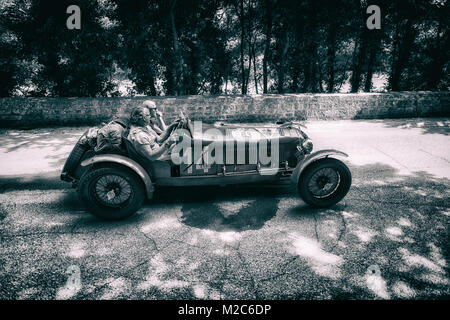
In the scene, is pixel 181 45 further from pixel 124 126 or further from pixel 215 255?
Result: pixel 215 255

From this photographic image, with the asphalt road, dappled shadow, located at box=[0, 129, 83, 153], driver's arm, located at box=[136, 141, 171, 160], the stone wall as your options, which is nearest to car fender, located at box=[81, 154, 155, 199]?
driver's arm, located at box=[136, 141, 171, 160]

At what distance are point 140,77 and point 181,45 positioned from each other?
2.04m

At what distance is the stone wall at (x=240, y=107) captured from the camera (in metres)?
8.69

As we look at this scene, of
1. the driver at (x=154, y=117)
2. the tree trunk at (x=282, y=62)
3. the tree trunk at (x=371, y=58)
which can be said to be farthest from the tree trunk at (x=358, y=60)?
the driver at (x=154, y=117)

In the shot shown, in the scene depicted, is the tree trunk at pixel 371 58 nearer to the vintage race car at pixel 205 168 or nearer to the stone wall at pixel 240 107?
the stone wall at pixel 240 107

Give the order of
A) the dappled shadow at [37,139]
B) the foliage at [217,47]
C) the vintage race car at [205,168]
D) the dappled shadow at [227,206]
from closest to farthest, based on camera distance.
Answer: the vintage race car at [205,168]
the dappled shadow at [227,206]
the dappled shadow at [37,139]
the foliage at [217,47]

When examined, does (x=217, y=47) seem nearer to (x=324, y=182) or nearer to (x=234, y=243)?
(x=324, y=182)

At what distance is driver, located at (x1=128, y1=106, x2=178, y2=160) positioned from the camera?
3.76 m

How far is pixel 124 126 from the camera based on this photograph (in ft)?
14.0

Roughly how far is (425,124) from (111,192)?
974 cm

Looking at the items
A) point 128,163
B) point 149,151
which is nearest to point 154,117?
point 149,151

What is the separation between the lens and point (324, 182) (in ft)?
13.1

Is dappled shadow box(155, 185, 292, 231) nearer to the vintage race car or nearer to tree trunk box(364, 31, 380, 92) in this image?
the vintage race car

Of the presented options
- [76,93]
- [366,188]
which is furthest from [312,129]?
[76,93]
